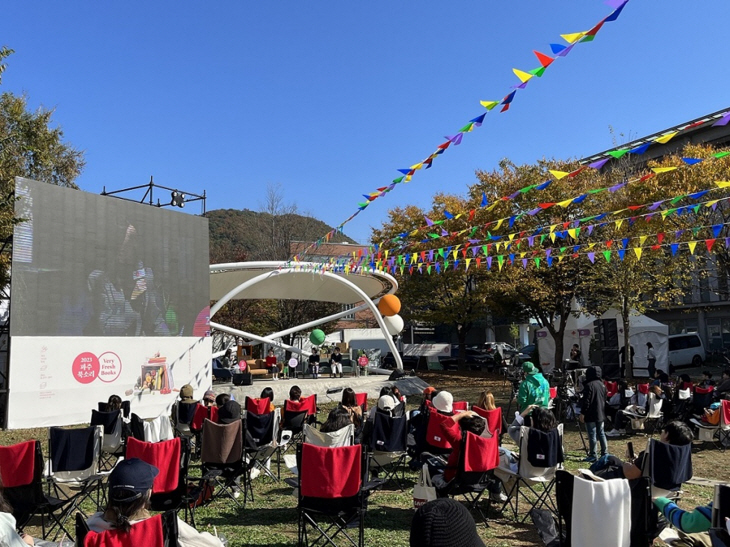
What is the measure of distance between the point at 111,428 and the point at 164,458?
3538 millimetres

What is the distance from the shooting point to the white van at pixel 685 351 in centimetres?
2426

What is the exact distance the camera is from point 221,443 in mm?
6094

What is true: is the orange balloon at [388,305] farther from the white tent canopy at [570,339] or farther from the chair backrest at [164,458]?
the chair backrest at [164,458]

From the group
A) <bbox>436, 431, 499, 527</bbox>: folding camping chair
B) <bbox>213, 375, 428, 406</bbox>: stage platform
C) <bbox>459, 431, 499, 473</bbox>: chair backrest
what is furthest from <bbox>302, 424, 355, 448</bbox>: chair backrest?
<bbox>213, 375, 428, 406</bbox>: stage platform

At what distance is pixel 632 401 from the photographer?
36.7 feet

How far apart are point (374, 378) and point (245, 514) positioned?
1307 centimetres

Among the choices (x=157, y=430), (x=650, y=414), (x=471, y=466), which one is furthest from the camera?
(x=650, y=414)

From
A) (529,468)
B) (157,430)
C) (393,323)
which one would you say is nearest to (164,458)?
(157,430)

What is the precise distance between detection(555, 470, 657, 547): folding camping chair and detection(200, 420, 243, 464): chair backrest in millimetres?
3443

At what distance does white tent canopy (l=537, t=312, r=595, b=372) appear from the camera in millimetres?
22312

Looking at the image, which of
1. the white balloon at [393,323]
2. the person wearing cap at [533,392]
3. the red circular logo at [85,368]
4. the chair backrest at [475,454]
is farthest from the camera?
the white balloon at [393,323]

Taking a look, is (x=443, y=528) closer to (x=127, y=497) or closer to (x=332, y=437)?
(x=127, y=497)

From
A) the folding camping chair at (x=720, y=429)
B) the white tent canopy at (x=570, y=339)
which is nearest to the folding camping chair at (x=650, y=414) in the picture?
the folding camping chair at (x=720, y=429)

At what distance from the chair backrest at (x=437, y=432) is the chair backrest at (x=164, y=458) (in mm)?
2729
